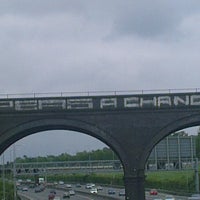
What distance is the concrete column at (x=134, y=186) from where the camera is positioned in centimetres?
5297

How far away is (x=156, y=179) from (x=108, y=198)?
35.4 metres

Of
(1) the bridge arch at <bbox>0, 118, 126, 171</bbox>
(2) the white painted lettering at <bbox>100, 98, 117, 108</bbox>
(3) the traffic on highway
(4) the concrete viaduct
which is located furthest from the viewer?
(3) the traffic on highway

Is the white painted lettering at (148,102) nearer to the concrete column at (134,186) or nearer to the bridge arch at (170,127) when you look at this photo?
the bridge arch at (170,127)

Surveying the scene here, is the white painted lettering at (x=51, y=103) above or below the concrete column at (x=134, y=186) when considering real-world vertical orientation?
above

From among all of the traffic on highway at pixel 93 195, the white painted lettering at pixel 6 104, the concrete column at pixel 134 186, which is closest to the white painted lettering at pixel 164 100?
the concrete column at pixel 134 186

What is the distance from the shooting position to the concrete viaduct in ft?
176

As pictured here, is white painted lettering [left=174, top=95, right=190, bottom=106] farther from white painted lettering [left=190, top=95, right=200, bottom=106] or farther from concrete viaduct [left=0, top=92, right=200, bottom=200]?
white painted lettering [left=190, top=95, right=200, bottom=106]

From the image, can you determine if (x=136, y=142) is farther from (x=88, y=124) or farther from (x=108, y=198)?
(x=108, y=198)

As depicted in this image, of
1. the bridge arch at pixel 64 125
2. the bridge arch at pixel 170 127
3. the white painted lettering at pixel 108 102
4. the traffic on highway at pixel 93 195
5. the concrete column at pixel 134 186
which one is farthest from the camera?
the traffic on highway at pixel 93 195

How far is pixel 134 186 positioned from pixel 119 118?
518 cm

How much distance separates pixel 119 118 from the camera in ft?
178

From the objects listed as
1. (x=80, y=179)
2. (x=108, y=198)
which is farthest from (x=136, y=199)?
(x=80, y=179)

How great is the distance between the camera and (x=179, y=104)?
54.2m

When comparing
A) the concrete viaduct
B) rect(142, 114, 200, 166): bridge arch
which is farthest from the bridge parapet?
rect(142, 114, 200, 166): bridge arch
